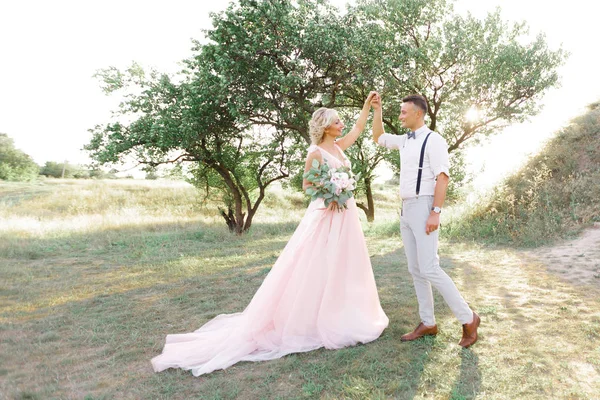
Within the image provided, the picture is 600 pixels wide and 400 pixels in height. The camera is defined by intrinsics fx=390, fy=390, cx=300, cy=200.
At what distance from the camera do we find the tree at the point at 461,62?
14.6 meters

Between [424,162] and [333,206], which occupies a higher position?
[424,162]

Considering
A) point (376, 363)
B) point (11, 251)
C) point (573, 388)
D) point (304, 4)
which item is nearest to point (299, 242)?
point (376, 363)

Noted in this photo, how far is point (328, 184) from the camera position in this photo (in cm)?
491

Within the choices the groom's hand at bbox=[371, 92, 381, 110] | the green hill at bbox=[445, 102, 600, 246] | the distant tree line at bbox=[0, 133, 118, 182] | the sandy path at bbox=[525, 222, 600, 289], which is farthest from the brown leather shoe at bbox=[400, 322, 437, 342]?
the distant tree line at bbox=[0, 133, 118, 182]

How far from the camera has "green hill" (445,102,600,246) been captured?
10422mm

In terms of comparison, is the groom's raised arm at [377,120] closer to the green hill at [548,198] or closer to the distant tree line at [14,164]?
the green hill at [548,198]

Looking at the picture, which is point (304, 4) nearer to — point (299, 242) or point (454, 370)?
point (299, 242)

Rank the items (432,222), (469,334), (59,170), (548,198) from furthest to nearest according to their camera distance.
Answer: (59,170) → (548,198) → (469,334) → (432,222)

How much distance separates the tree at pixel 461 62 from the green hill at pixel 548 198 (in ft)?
8.18

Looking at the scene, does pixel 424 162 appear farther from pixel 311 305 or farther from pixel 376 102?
pixel 311 305

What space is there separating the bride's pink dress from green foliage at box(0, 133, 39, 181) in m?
60.2

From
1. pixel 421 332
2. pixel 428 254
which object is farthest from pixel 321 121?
pixel 421 332

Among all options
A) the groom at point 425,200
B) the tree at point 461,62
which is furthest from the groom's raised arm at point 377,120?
the tree at point 461,62

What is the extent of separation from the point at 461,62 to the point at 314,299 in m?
13.7
